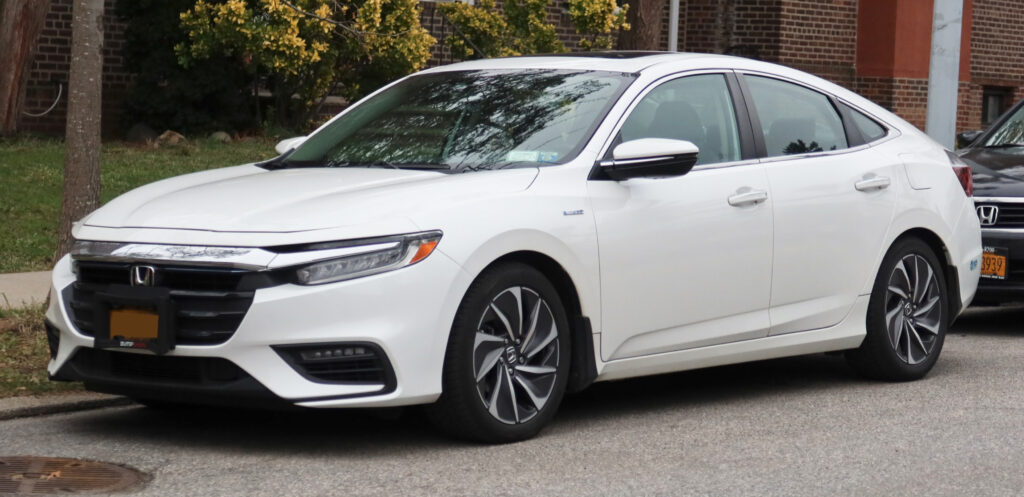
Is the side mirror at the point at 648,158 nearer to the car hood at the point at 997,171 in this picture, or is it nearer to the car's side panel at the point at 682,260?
the car's side panel at the point at 682,260

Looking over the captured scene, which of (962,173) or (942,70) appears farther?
(942,70)

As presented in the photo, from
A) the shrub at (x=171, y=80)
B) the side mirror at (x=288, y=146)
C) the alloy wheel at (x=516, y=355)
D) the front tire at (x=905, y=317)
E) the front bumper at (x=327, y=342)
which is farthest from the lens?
the shrub at (x=171, y=80)

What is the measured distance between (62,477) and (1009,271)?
6.35m

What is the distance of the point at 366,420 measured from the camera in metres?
7.03

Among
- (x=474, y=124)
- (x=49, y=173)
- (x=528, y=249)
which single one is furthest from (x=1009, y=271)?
(x=49, y=173)

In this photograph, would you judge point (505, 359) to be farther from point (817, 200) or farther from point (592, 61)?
point (817, 200)

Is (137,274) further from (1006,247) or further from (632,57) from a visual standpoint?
(1006,247)

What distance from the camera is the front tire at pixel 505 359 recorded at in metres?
6.15

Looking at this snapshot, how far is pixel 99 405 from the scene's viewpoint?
7297mm

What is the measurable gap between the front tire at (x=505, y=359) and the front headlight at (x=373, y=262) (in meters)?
0.28

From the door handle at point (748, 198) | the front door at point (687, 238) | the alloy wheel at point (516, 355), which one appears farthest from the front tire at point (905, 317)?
the alloy wheel at point (516, 355)

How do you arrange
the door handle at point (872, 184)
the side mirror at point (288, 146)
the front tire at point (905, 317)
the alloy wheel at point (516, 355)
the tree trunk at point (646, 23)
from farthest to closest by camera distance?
the tree trunk at point (646, 23) → the front tire at point (905, 317) → the door handle at point (872, 184) → the side mirror at point (288, 146) → the alloy wheel at point (516, 355)

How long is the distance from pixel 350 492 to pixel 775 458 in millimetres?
1753

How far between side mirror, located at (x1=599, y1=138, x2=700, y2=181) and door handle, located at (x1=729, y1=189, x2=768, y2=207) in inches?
19.0
